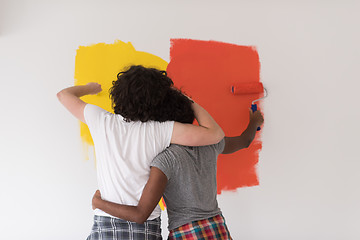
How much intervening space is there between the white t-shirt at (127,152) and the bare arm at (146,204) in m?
0.03

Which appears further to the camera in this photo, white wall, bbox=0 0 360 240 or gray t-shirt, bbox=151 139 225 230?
white wall, bbox=0 0 360 240

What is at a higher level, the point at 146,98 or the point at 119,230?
the point at 146,98

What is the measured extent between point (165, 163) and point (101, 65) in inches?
25.7

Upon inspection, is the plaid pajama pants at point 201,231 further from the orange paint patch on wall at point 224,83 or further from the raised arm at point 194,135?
the orange paint patch on wall at point 224,83

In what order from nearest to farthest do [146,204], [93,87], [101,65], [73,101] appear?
[146,204] < [73,101] < [93,87] < [101,65]

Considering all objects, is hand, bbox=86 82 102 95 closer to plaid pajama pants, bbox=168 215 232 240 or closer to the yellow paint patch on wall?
the yellow paint patch on wall

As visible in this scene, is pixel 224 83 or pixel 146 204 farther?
pixel 224 83

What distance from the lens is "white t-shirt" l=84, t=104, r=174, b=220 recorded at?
898mm

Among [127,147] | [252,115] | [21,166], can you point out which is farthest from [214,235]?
[21,166]

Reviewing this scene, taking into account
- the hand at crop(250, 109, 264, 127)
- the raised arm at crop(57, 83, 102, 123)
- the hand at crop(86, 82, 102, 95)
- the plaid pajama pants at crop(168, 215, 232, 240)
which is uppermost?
the hand at crop(86, 82, 102, 95)

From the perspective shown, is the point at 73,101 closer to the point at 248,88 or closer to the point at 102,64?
the point at 102,64

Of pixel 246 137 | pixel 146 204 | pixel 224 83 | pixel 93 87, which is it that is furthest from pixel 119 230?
pixel 224 83

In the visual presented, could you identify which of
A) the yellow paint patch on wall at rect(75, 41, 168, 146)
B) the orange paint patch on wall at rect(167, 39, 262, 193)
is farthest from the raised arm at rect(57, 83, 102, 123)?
the orange paint patch on wall at rect(167, 39, 262, 193)

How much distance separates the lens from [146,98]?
89 centimetres
